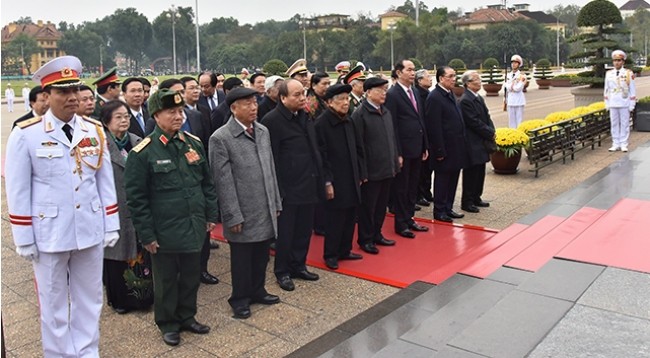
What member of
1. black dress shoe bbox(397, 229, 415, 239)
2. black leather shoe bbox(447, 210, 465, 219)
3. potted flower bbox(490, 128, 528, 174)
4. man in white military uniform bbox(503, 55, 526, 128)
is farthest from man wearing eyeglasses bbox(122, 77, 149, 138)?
man in white military uniform bbox(503, 55, 526, 128)

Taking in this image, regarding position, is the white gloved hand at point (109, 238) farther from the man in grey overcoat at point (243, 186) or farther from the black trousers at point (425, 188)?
the black trousers at point (425, 188)

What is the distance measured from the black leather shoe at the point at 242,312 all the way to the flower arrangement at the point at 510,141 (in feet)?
18.8

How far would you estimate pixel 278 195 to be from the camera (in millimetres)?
4273

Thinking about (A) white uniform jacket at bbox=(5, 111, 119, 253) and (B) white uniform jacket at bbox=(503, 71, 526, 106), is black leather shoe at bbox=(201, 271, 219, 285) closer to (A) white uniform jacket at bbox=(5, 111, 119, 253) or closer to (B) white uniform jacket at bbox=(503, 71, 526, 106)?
(A) white uniform jacket at bbox=(5, 111, 119, 253)

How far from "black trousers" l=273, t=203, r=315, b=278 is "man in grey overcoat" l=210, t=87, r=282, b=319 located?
0.43 metres

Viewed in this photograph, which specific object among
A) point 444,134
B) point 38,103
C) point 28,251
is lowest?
point 28,251

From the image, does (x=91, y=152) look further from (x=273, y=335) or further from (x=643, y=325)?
(x=643, y=325)

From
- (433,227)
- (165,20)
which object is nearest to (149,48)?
(165,20)

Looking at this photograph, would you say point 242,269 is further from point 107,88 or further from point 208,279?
Result: point 107,88

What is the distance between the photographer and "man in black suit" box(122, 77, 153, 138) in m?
4.80

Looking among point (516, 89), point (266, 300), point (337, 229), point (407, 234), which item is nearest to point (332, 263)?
point (337, 229)

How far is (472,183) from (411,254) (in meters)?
2.04

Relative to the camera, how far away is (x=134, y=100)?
4.83 metres

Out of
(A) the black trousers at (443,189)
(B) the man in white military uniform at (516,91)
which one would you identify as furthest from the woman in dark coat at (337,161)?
(B) the man in white military uniform at (516,91)
